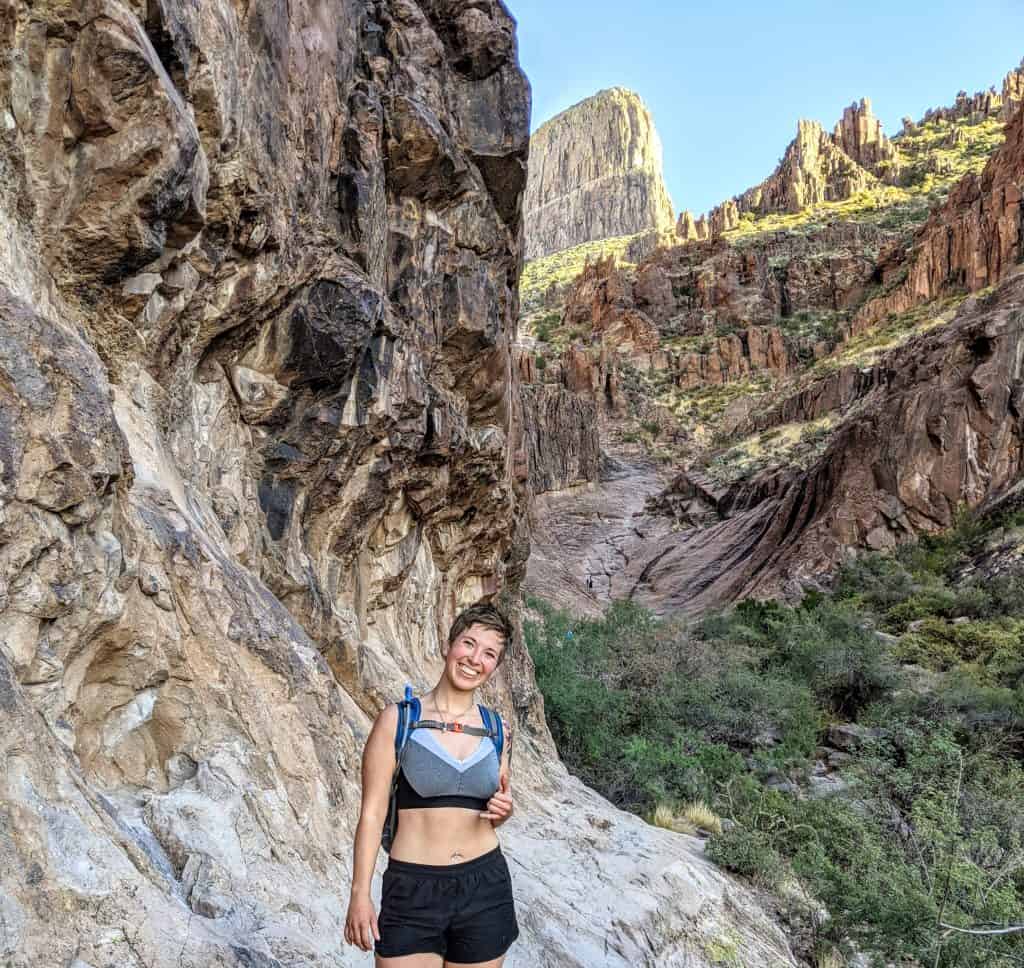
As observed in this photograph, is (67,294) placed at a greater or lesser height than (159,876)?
greater

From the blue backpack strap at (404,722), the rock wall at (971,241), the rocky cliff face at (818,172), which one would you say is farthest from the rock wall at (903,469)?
the rocky cliff face at (818,172)

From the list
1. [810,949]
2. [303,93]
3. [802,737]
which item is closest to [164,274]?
[303,93]

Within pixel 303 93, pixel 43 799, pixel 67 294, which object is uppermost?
pixel 303 93

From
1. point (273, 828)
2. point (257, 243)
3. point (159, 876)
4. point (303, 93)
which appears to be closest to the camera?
point (159, 876)

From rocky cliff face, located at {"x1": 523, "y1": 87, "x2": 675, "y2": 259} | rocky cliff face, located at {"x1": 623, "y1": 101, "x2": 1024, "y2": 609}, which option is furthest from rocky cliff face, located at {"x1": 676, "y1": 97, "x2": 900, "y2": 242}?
rocky cliff face, located at {"x1": 623, "y1": 101, "x2": 1024, "y2": 609}

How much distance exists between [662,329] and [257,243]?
67.1m

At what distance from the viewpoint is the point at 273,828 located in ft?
11.1

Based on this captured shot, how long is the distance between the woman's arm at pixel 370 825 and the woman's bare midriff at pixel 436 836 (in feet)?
0.25

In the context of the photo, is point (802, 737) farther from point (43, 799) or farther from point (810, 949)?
point (43, 799)

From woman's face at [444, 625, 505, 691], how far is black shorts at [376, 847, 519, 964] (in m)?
0.52

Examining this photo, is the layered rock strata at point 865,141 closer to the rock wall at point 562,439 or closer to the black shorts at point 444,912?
the rock wall at point 562,439

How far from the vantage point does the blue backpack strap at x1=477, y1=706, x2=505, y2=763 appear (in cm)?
226

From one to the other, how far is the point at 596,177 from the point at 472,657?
150752mm

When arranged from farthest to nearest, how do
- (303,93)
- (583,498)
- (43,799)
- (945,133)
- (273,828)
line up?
1. (945,133)
2. (583,498)
3. (303,93)
4. (273,828)
5. (43,799)
